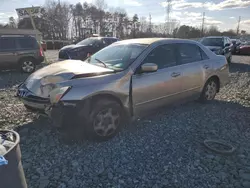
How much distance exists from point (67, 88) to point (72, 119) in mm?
456

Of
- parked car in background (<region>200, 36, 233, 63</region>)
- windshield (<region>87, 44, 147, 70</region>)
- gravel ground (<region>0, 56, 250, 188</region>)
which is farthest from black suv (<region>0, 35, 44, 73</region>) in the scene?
parked car in background (<region>200, 36, 233, 63</region>)

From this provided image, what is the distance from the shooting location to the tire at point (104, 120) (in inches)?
127

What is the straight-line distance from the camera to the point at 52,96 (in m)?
3.13

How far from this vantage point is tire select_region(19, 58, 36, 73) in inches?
392

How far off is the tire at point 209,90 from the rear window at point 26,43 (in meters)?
8.29

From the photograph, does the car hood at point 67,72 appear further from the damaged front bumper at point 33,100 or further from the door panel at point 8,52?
the door panel at point 8,52

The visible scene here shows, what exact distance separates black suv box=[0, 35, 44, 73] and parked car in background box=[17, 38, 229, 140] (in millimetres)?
6680

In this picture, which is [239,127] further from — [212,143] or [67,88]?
[67,88]

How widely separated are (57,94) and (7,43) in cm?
805

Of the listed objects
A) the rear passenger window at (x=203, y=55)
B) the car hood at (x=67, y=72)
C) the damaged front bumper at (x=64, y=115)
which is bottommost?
the damaged front bumper at (x=64, y=115)

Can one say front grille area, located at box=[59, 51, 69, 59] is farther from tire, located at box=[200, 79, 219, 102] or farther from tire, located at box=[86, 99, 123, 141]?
Result: tire, located at box=[86, 99, 123, 141]

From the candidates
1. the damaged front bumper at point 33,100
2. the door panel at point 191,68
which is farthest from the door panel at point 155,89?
the damaged front bumper at point 33,100

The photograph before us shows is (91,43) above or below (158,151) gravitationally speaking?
above

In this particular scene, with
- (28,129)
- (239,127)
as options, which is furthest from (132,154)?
(239,127)
